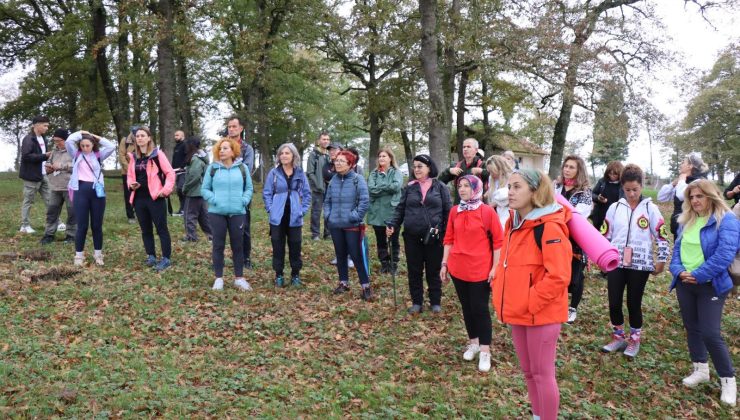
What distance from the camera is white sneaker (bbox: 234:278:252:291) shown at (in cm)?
747

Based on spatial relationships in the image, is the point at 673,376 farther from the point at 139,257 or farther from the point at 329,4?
the point at 329,4

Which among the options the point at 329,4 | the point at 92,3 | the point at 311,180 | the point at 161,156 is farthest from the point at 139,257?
the point at 329,4

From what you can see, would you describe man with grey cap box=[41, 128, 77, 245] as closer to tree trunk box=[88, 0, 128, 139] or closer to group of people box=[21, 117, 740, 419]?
group of people box=[21, 117, 740, 419]

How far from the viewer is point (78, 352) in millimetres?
5129

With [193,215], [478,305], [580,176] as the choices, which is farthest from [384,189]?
[193,215]

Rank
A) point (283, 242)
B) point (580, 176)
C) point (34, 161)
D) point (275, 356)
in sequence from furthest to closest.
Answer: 1. point (34, 161)
2. point (283, 242)
3. point (580, 176)
4. point (275, 356)

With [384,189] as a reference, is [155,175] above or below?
above

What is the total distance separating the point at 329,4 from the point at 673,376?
20733 mm

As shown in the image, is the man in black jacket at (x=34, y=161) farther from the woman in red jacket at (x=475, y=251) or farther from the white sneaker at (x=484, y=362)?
the white sneaker at (x=484, y=362)

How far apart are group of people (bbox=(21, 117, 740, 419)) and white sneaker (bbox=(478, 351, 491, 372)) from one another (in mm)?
11

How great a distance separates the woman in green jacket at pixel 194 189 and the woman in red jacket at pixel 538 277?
7434 mm

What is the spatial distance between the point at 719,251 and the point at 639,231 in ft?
3.02

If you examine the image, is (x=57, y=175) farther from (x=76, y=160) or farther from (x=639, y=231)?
(x=639, y=231)

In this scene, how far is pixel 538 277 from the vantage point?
141 inches
